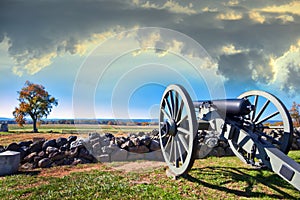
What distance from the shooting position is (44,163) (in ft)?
22.0

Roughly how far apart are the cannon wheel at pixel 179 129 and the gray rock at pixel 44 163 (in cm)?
358

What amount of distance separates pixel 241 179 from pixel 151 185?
6.83 ft

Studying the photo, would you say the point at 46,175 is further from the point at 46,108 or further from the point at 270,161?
the point at 46,108

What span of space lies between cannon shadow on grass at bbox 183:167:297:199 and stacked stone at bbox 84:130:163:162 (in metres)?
2.16

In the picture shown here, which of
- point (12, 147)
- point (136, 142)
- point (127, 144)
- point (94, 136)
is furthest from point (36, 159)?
point (136, 142)

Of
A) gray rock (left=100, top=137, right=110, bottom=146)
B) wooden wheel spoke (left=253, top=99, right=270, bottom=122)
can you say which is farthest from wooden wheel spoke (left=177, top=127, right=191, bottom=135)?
gray rock (left=100, top=137, right=110, bottom=146)

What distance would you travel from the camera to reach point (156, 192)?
173 inches

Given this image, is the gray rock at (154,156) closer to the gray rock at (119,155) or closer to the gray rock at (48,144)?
the gray rock at (119,155)

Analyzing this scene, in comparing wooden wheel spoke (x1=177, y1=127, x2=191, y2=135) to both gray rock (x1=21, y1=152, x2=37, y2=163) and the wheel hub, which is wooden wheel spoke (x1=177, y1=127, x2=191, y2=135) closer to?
the wheel hub

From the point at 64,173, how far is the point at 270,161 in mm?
4975

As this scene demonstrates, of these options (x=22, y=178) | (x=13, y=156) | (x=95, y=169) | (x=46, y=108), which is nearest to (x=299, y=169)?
(x=95, y=169)

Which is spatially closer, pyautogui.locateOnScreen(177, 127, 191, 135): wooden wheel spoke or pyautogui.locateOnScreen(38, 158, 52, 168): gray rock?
pyautogui.locateOnScreen(177, 127, 191, 135): wooden wheel spoke

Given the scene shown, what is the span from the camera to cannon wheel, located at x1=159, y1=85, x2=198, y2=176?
14.2 ft

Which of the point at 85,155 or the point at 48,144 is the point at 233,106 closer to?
the point at 85,155
